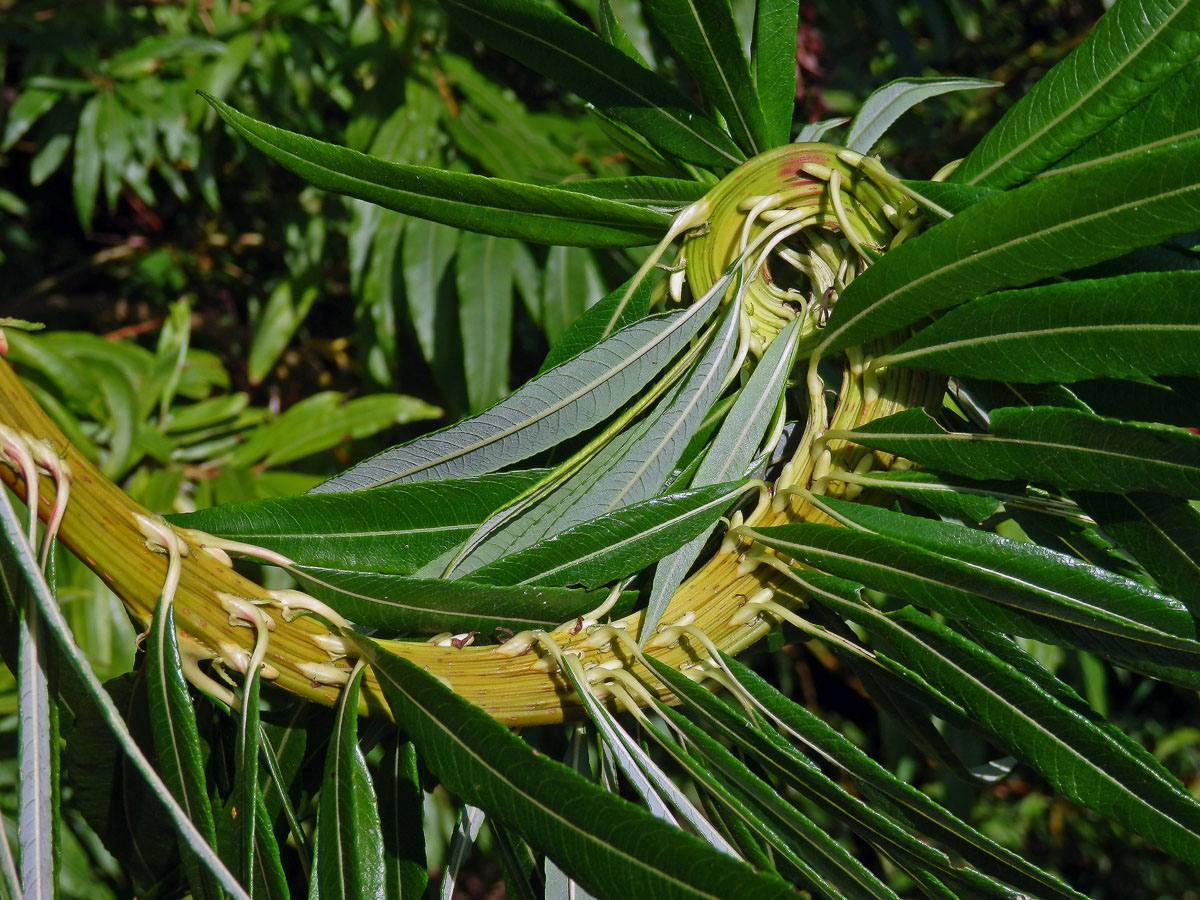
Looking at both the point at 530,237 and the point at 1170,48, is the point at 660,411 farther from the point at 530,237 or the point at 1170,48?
the point at 1170,48

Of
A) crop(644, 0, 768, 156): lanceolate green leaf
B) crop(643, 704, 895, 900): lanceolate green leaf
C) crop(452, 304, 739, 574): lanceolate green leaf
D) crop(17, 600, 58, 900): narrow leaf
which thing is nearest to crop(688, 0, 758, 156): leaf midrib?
crop(644, 0, 768, 156): lanceolate green leaf

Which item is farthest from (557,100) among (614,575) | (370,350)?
(614,575)

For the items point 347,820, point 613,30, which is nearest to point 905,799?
point 347,820

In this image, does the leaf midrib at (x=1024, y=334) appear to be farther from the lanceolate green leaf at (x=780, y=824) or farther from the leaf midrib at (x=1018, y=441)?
the lanceolate green leaf at (x=780, y=824)

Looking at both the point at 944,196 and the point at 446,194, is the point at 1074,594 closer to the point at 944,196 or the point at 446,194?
the point at 944,196

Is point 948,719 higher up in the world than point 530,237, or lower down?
lower down

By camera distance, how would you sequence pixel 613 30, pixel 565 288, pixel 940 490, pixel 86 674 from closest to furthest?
pixel 86 674 < pixel 940 490 < pixel 613 30 < pixel 565 288
